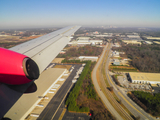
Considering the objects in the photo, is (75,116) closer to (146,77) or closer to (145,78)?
(145,78)

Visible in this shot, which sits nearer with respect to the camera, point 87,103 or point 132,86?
point 87,103

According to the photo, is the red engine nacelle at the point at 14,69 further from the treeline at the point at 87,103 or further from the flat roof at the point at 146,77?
the flat roof at the point at 146,77

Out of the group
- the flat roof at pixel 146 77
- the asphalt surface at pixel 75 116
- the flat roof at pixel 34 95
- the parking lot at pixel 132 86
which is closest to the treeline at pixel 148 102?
the parking lot at pixel 132 86

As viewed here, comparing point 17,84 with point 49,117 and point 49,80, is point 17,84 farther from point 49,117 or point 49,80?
point 49,80

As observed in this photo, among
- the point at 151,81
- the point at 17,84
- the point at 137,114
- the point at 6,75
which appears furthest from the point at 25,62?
the point at 151,81

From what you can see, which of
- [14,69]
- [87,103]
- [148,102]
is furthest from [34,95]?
[148,102]
